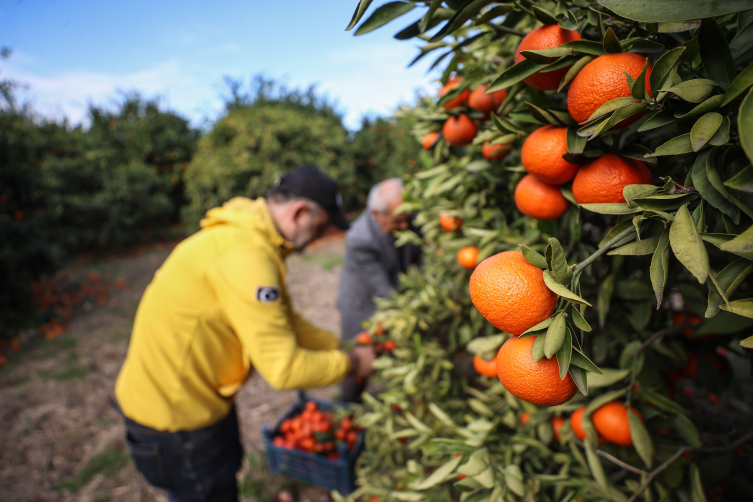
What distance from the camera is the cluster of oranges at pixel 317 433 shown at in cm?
253

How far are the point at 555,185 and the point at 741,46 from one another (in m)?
0.28

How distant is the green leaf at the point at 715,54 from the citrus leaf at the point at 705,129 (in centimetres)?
6

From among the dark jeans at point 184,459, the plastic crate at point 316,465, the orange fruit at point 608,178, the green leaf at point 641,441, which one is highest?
A: the orange fruit at point 608,178

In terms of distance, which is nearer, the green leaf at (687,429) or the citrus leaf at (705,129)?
the citrus leaf at (705,129)

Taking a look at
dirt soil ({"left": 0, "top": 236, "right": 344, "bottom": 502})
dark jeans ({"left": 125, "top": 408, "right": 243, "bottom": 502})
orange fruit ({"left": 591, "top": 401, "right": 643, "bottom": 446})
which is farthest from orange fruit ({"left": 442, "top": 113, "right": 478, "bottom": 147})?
dirt soil ({"left": 0, "top": 236, "right": 344, "bottom": 502})

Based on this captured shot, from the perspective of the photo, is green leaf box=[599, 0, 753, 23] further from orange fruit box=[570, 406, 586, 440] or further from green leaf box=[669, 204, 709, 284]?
orange fruit box=[570, 406, 586, 440]

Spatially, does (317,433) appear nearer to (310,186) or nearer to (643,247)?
(310,186)

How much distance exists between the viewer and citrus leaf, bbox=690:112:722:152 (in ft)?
1.39

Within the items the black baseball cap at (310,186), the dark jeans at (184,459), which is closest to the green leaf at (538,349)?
the black baseball cap at (310,186)

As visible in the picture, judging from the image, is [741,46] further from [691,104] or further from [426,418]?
[426,418]

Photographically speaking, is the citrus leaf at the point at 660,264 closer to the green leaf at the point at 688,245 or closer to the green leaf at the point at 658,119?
the green leaf at the point at 688,245

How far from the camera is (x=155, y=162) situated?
33.8 ft

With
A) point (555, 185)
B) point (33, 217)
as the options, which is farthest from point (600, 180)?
point (33, 217)

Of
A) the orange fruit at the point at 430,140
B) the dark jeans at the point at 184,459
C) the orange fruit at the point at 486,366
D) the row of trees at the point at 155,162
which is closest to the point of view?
the orange fruit at the point at 486,366
